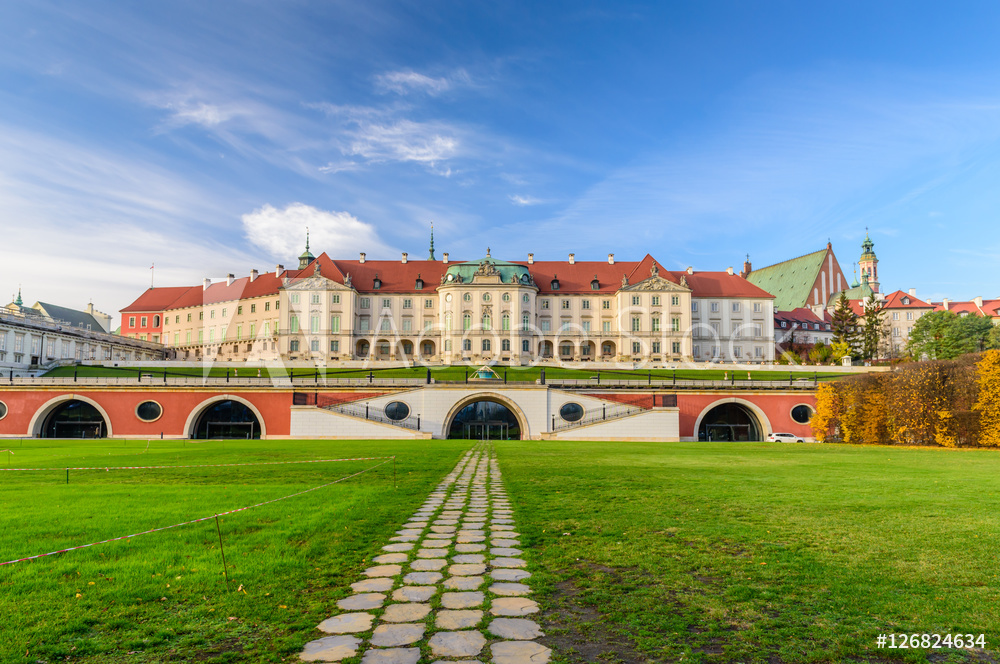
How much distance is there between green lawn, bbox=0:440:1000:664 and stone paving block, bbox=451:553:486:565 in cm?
71

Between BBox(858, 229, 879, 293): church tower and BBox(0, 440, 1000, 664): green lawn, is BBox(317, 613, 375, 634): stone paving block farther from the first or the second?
BBox(858, 229, 879, 293): church tower

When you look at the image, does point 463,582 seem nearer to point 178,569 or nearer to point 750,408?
point 178,569

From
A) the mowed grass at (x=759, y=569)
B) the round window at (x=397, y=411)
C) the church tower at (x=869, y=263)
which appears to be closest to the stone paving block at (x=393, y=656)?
the mowed grass at (x=759, y=569)

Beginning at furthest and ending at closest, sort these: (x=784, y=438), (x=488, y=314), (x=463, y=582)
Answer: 1. (x=488, y=314)
2. (x=784, y=438)
3. (x=463, y=582)

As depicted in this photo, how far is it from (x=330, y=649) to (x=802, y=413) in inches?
2025

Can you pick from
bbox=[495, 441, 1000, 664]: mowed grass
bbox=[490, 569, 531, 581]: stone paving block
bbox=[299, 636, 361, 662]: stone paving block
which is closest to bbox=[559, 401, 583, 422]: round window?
bbox=[495, 441, 1000, 664]: mowed grass

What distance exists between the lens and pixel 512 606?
5863 mm

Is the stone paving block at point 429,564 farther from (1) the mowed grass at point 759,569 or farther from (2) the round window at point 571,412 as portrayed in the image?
(2) the round window at point 571,412

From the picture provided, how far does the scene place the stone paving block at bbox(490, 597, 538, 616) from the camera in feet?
18.6

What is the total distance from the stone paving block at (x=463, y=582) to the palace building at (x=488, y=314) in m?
73.2

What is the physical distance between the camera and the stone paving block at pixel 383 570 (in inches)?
274

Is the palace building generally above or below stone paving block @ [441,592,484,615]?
above

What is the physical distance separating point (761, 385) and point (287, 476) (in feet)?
140

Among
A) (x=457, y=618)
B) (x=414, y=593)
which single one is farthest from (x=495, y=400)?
(x=457, y=618)
